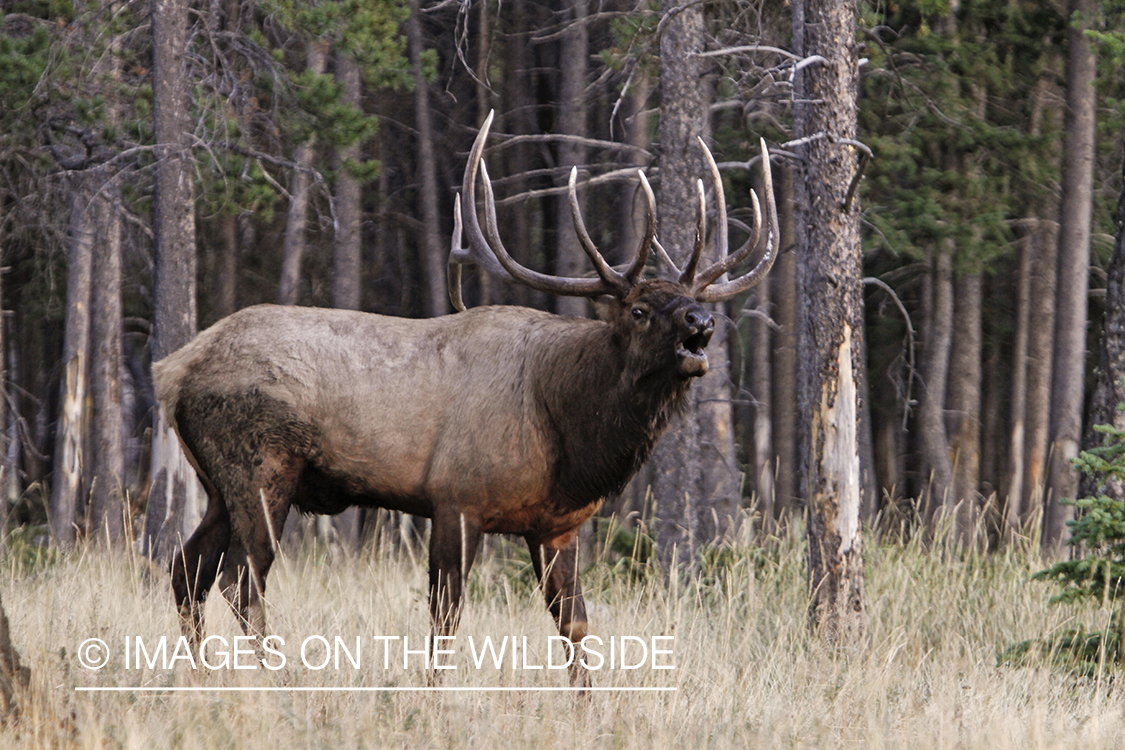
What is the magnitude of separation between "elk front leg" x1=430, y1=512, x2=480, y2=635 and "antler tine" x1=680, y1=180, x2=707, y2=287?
5.14 feet

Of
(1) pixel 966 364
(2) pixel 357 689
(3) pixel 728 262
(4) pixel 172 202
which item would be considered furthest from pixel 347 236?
(2) pixel 357 689

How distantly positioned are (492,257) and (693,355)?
1.34m

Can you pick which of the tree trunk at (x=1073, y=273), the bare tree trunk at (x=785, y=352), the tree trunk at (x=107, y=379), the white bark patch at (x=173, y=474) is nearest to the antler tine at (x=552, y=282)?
the white bark patch at (x=173, y=474)

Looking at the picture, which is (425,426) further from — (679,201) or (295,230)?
(295,230)

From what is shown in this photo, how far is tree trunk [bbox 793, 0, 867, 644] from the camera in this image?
22.0ft

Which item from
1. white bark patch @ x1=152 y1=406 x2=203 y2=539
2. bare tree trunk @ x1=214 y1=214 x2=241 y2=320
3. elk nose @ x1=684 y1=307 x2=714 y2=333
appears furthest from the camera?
bare tree trunk @ x1=214 y1=214 x2=241 y2=320

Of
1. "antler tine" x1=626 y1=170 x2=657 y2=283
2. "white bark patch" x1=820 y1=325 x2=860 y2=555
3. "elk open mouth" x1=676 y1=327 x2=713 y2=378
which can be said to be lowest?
"white bark patch" x1=820 y1=325 x2=860 y2=555

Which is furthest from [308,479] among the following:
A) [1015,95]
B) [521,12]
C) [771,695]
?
[1015,95]

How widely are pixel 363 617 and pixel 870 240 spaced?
358 inches

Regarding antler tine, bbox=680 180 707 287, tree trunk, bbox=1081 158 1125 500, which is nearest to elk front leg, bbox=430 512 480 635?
antler tine, bbox=680 180 707 287

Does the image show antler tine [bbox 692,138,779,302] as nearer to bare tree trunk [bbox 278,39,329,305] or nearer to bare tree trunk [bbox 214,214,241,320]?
bare tree trunk [bbox 278,39,329,305]

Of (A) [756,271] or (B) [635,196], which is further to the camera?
(B) [635,196]

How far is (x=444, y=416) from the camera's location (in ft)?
20.1

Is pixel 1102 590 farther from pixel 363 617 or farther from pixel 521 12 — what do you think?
pixel 521 12
